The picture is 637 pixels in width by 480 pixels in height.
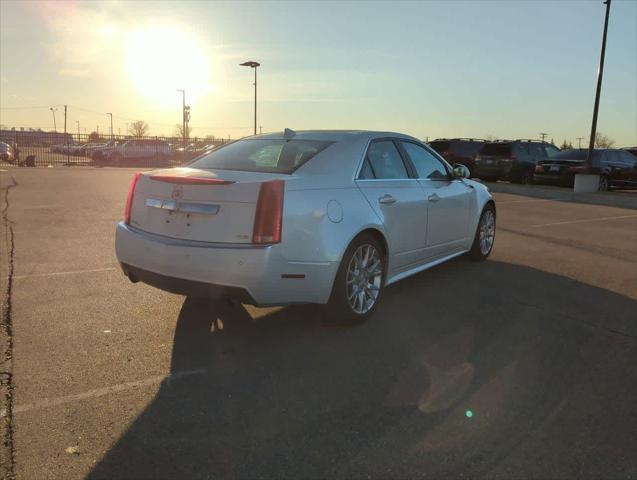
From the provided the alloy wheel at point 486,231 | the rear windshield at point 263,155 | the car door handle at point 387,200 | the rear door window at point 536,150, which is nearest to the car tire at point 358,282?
the car door handle at point 387,200

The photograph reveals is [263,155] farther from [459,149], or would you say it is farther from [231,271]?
[459,149]

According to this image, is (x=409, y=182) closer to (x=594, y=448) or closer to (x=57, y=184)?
(x=594, y=448)

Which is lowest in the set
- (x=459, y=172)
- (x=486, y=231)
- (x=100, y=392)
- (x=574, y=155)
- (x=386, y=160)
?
(x=100, y=392)

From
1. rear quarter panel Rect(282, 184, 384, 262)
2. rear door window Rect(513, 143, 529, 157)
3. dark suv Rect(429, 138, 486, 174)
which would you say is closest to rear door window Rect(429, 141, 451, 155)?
dark suv Rect(429, 138, 486, 174)

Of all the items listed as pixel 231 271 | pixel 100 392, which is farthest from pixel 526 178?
pixel 100 392

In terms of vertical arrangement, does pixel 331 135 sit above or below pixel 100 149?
above

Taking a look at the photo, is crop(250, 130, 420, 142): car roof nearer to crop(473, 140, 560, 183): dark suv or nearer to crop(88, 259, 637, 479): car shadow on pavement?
crop(88, 259, 637, 479): car shadow on pavement

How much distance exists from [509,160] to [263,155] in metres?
19.1

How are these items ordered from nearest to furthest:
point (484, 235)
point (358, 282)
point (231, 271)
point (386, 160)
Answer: point (231, 271) < point (358, 282) < point (386, 160) < point (484, 235)

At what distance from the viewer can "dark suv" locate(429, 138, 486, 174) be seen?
78.7 ft

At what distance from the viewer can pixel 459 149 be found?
24.2m

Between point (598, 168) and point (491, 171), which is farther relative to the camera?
point (491, 171)

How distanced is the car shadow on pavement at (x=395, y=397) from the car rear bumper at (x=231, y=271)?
424mm

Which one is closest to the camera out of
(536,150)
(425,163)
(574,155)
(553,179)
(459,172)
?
(425,163)
